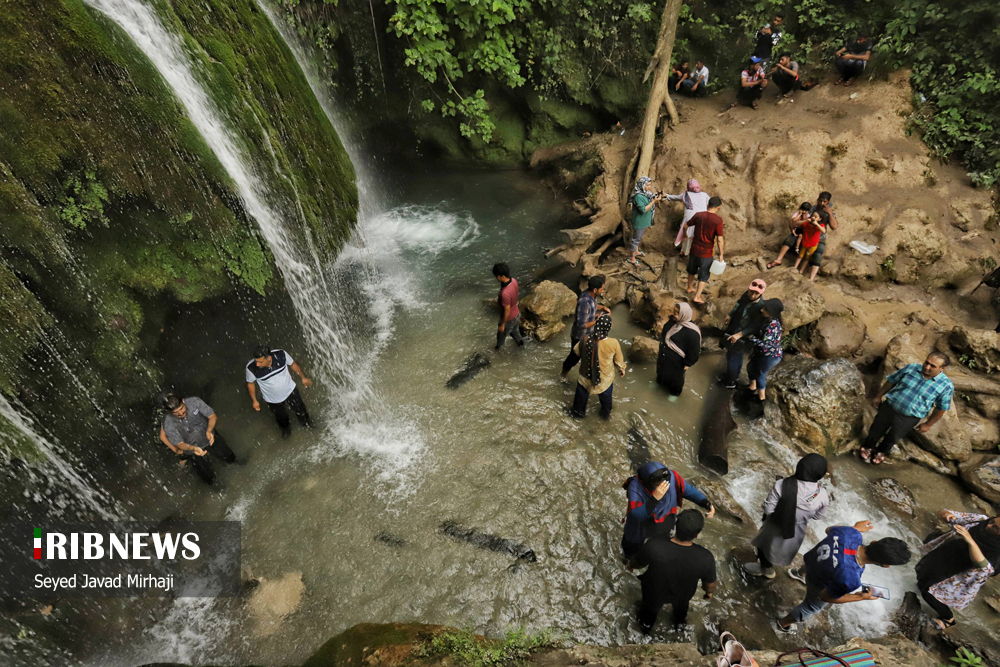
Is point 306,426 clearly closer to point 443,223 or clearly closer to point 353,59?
point 443,223

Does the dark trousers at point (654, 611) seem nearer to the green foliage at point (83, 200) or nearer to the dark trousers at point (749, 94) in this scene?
the green foliage at point (83, 200)

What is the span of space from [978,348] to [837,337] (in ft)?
6.03

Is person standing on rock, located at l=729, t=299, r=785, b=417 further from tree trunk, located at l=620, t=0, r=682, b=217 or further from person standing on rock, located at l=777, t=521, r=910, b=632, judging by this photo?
tree trunk, located at l=620, t=0, r=682, b=217

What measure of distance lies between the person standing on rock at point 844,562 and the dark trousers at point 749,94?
9746mm

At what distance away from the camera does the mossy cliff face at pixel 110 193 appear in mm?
4555

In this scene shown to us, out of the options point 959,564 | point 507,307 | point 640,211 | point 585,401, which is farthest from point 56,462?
point 640,211

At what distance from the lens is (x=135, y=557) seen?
209 inches

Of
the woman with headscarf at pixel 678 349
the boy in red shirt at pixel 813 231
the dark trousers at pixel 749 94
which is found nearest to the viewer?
the woman with headscarf at pixel 678 349

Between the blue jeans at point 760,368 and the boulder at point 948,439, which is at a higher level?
the blue jeans at point 760,368

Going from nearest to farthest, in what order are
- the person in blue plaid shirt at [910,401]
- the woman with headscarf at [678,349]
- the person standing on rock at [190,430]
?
the person standing on rock at [190,430] < the person in blue plaid shirt at [910,401] < the woman with headscarf at [678,349]

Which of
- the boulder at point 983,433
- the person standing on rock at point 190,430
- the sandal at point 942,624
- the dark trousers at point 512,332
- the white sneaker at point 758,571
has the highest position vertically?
the person standing on rock at point 190,430

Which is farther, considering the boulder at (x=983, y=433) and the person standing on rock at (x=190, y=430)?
the boulder at (x=983, y=433)

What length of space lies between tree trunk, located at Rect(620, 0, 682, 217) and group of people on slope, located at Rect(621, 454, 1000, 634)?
7.67m

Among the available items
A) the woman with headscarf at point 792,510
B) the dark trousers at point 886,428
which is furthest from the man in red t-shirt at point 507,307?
the dark trousers at point 886,428
